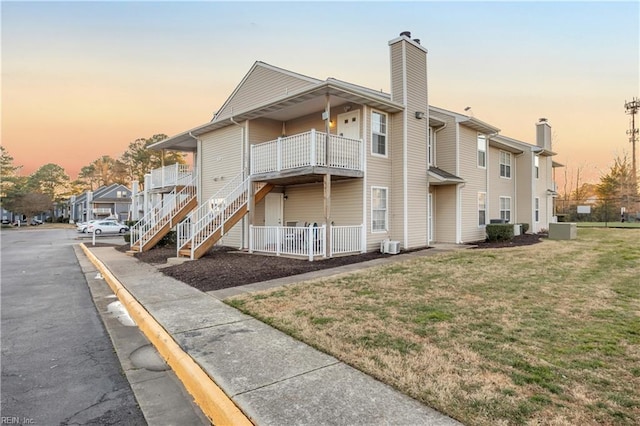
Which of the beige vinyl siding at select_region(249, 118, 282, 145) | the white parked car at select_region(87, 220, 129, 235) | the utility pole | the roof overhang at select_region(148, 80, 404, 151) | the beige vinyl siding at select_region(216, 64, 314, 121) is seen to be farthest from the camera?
the utility pole

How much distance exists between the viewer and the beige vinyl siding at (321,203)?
42.7 ft

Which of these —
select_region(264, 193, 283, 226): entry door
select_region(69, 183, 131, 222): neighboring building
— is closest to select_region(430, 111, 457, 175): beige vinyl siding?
select_region(264, 193, 283, 226): entry door

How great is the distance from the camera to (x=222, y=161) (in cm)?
1638

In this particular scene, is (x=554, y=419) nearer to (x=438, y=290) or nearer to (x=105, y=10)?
(x=438, y=290)

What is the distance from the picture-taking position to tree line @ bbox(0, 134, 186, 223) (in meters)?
56.3

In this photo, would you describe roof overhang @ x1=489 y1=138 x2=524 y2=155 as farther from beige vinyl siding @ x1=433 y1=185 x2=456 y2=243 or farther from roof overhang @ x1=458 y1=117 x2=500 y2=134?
beige vinyl siding @ x1=433 y1=185 x2=456 y2=243

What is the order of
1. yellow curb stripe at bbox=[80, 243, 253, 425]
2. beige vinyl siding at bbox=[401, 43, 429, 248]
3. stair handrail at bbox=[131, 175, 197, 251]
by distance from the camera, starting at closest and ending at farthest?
yellow curb stripe at bbox=[80, 243, 253, 425] < beige vinyl siding at bbox=[401, 43, 429, 248] < stair handrail at bbox=[131, 175, 197, 251]

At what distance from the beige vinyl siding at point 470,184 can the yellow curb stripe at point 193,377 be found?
47.3 feet

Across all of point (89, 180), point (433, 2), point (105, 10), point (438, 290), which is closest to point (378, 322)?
point (438, 290)

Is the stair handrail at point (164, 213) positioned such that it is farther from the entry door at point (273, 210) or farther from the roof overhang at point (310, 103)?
the entry door at point (273, 210)

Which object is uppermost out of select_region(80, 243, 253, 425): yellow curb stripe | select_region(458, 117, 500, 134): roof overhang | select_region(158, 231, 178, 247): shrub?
select_region(458, 117, 500, 134): roof overhang

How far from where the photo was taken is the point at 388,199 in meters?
13.7

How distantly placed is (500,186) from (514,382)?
19775 mm

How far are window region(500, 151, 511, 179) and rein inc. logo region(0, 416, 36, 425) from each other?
2276 centimetres
